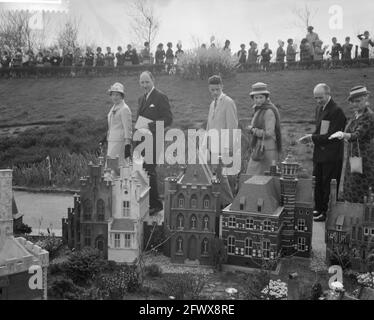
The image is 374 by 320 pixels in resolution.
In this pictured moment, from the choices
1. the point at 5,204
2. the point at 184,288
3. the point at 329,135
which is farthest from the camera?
the point at 329,135

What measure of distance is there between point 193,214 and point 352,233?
209 cm

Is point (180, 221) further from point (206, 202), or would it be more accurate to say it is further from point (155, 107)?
point (155, 107)

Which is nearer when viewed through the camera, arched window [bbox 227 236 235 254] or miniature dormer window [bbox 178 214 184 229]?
arched window [bbox 227 236 235 254]

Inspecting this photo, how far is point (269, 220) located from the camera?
239 inches

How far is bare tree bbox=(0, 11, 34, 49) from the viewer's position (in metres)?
9.36

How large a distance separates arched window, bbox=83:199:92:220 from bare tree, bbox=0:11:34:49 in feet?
12.8

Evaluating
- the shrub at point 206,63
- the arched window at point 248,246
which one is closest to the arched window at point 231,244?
the arched window at point 248,246

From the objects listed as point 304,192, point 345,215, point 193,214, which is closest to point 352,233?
point 345,215

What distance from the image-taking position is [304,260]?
6730mm

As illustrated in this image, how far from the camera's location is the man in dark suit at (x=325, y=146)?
777 centimetres

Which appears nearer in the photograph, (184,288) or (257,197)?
(184,288)

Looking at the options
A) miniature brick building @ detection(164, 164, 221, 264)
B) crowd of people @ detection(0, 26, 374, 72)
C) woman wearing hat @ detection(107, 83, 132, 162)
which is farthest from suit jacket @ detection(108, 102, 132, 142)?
crowd of people @ detection(0, 26, 374, 72)

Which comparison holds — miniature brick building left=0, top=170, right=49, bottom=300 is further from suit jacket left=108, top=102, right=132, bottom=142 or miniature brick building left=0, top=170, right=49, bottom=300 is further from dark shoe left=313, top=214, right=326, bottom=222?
dark shoe left=313, top=214, right=326, bottom=222
